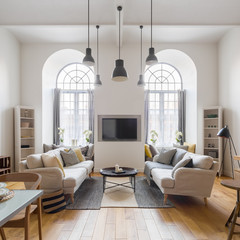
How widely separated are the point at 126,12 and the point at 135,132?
3.30 metres

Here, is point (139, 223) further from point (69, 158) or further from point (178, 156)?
point (69, 158)

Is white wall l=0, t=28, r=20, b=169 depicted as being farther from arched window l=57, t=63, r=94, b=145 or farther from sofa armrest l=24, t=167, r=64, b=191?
sofa armrest l=24, t=167, r=64, b=191

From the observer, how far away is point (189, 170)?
3.37 m

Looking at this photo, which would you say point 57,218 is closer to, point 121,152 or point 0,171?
point 0,171

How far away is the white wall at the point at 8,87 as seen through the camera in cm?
526

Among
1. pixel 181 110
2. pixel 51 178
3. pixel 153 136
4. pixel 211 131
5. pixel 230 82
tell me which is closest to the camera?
pixel 51 178

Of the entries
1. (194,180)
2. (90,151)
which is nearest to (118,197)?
(194,180)

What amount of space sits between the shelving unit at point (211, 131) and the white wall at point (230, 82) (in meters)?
0.24

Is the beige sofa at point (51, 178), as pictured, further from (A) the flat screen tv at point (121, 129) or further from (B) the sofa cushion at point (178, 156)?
(A) the flat screen tv at point (121, 129)

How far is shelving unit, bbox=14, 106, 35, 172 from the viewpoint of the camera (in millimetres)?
5602

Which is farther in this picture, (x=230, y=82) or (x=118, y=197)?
(x=230, y=82)

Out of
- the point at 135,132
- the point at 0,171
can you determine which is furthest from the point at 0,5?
the point at 135,132

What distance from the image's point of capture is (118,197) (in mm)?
3807

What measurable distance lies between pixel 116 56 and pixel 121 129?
7.42 ft
